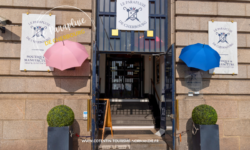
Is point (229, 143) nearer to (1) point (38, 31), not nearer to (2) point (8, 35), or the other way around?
(1) point (38, 31)

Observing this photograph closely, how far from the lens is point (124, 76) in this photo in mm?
12273

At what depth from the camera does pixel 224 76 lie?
20.5 ft

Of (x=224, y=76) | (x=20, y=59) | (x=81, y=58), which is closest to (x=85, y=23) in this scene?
(x=81, y=58)

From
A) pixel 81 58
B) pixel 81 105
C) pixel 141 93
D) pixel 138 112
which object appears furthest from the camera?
pixel 141 93

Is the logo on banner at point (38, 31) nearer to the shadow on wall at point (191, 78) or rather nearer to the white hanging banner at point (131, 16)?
the white hanging banner at point (131, 16)

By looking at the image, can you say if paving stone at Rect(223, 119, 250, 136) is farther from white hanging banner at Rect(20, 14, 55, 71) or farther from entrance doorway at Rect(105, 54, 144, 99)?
entrance doorway at Rect(105, 54, 144, 99)

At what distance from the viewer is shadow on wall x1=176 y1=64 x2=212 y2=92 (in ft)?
20.1

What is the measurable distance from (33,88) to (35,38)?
1607 millimetres

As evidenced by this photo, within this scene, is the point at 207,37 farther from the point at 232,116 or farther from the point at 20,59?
the point at 20,59

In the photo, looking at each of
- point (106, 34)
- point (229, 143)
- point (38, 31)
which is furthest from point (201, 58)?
point (38, 31)

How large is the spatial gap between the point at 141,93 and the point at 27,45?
7914 mm

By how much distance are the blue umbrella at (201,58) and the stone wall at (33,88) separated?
123 inches

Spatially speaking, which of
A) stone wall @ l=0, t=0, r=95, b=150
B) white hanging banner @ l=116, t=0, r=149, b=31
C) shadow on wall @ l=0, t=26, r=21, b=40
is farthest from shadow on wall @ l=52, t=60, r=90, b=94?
white hanging banner @ l=116, t=0, r=149, b=31

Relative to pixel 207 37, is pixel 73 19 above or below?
above
